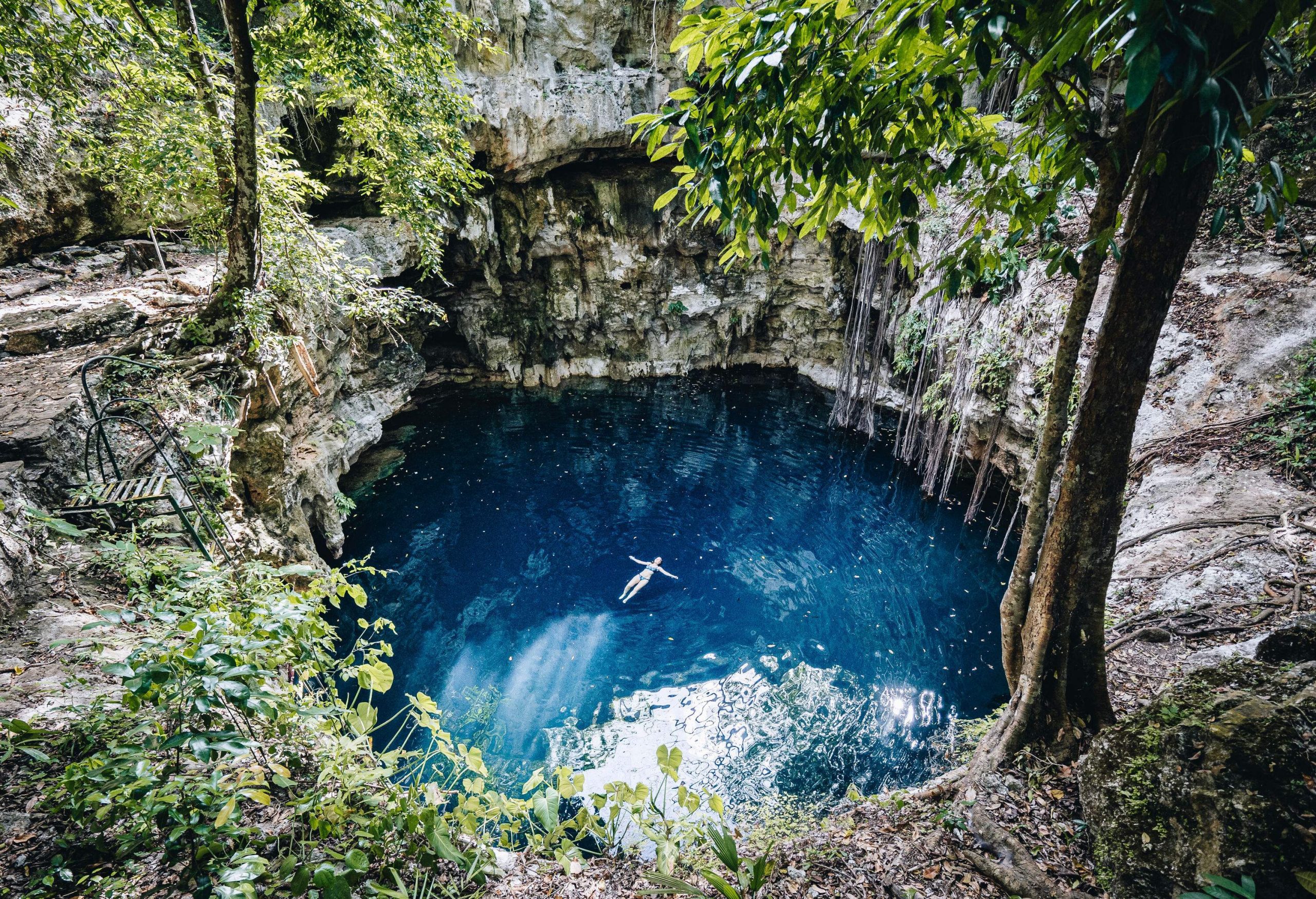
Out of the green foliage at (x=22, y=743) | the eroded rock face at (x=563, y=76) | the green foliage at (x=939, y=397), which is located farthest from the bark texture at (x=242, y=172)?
the green foliage at (x=939, y=397)

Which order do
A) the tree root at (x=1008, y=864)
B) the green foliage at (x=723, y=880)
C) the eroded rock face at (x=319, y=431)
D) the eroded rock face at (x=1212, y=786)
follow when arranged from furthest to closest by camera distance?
the eroded rock face at (x=319, y=431), the tree root at (x=1008, y=864), the green foliage at (x=723, y=880), the eroded rock face at (x=1212, y=786)

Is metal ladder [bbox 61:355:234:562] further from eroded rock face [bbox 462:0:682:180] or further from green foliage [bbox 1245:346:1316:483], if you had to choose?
eroded rock face [bbox 462:0:682:180]

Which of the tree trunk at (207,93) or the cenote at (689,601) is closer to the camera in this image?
the tree trunk at (207,93)

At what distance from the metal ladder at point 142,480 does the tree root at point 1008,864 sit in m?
3.74

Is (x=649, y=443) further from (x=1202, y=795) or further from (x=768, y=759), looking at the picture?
(x=1202, y=795)

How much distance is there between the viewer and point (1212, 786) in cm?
171

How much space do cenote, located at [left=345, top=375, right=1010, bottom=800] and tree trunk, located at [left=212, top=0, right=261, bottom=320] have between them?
15.3 ft

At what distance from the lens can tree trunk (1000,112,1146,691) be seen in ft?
6.58

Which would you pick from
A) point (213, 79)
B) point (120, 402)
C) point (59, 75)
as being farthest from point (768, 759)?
point (59, 75)

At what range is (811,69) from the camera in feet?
4.96

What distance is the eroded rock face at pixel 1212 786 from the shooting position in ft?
5.12

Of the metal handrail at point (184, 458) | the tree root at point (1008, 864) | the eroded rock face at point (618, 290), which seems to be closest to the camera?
the tree root at point (1008, 864)

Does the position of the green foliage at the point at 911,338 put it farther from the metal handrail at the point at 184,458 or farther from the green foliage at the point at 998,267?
the metal handrail at the point at 184,458

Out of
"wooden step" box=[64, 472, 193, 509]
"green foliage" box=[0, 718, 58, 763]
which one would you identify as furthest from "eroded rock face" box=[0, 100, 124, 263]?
"green foliage" box=[0, 718, 58, 763]
